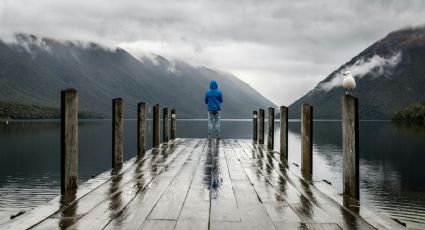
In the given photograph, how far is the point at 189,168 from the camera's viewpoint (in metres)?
11.2

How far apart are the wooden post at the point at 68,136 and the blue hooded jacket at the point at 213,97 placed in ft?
36.2

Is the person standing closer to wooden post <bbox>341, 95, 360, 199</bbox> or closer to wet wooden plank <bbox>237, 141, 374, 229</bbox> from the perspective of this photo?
wet wooden plank <bbox>237, 141, 374, 229</bbox>

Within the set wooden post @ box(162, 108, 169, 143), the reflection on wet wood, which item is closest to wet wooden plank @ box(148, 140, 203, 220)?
the reflection on wet wood

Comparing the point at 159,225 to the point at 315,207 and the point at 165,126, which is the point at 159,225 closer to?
the point at 315,207

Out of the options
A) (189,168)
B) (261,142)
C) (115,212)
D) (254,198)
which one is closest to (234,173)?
(189,168)

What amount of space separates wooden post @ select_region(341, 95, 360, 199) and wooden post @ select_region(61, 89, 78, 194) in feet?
17.2

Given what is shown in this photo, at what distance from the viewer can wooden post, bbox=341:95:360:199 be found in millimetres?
8180

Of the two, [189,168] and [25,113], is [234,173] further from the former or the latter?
[25,113]

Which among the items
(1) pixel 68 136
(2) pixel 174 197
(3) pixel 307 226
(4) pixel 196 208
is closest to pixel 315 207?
(3) pixel 307 226

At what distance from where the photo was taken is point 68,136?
8734 mm

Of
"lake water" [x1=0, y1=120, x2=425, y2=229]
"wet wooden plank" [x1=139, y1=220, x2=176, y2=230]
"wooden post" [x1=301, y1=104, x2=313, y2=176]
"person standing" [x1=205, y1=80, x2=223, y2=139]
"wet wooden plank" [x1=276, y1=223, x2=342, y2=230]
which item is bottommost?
"lake water" [x1=0, y1=120, x2=425, y2=229]

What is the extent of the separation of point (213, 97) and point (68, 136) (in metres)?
11.5

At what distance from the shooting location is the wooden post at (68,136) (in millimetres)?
8602

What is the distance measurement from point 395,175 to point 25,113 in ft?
633
